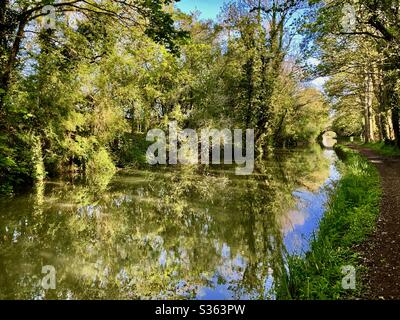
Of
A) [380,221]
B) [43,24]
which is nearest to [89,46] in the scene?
[43,24]

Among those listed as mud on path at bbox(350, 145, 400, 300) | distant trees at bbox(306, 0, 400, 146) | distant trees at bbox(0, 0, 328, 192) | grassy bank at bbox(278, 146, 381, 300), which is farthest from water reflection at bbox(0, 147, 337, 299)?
distant trees at bbox(306, 0, 400, 146)

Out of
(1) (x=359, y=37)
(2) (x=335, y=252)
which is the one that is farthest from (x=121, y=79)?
(2) (x=335, y=252)

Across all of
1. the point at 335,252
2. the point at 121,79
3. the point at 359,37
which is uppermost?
the point at 359,37

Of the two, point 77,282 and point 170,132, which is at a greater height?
point 170,132

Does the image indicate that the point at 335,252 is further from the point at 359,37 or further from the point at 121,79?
the point at 121,79

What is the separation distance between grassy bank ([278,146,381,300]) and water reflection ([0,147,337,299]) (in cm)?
49

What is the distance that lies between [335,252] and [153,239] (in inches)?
162

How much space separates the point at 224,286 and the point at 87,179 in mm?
12559

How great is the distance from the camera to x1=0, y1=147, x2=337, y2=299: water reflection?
5871 millimetres

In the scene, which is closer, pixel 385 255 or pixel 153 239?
pixel 385 255

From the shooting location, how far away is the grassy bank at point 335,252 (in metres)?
4.84

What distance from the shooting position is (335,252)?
607 cm

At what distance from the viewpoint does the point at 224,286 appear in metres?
5.95

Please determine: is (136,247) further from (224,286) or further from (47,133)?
(47,133)
